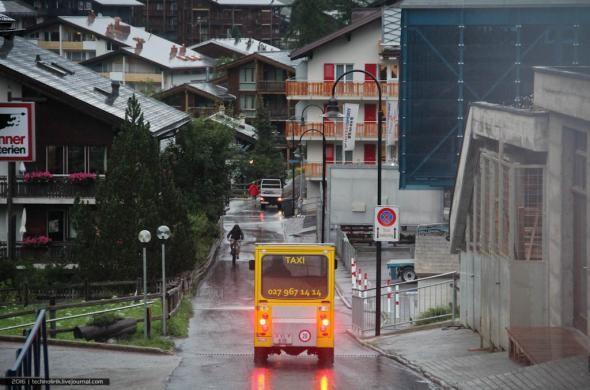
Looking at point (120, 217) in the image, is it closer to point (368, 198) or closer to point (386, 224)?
point (386, 224)

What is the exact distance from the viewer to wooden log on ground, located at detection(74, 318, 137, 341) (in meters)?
28.2

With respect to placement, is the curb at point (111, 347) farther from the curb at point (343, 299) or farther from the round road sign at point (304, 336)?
the curb at point (343, 299)

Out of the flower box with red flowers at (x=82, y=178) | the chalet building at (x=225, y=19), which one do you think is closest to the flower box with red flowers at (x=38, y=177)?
the flower box with red flowers at (x=82, y=178)

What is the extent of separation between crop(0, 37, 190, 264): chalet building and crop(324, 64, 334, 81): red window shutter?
2978cm

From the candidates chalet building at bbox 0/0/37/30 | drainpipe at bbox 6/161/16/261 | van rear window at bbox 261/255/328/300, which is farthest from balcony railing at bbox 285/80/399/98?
chalet building at bbox 0/0/37/30

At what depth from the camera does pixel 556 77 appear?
20859 millimetres

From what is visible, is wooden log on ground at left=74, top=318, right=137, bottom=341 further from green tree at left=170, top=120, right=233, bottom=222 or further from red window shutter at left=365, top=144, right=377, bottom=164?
red window shutter at left=365, top=144, right=377, bottom=164

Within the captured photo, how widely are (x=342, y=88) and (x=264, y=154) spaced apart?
21.1 m

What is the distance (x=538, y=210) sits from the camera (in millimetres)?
23109

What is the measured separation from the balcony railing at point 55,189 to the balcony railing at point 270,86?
68.9 meters

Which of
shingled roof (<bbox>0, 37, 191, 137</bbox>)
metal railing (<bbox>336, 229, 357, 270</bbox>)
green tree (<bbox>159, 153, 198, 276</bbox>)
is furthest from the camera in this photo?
metal railing (<bbox>336, 229, 357, 270</bbox>)

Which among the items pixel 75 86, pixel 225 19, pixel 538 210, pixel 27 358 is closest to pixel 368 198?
pixel 75 86

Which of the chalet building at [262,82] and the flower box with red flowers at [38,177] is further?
the chalet building at [262,82]

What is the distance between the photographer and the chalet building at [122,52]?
129 m
